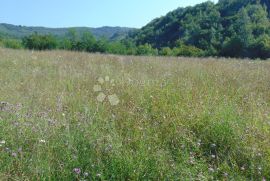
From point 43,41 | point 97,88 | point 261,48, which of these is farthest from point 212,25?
point 97,88

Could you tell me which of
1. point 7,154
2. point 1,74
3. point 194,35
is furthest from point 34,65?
point 194,35

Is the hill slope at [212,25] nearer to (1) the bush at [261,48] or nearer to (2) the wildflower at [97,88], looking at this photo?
(1) the bush at [261,48]

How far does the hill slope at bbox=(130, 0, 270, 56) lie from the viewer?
→ 2397 inches

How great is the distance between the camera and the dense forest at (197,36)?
40.7m

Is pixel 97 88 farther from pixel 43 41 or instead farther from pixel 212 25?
pixel 212 25

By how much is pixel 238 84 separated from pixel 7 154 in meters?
4.06

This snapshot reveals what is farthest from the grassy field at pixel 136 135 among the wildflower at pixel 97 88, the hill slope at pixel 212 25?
the hill slope at pixel 212 25

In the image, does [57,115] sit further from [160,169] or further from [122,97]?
[160,169]

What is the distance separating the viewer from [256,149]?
304 cm

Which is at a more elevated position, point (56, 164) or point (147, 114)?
point (147, 114)

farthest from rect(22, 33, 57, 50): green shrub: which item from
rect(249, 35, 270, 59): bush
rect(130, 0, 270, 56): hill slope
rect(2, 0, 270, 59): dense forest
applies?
rect(249, 35, 270, 59): bush

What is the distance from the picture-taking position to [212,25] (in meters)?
73.1

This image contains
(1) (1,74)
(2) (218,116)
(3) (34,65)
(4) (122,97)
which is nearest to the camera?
(2) (218,116)

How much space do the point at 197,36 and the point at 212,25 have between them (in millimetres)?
4574
